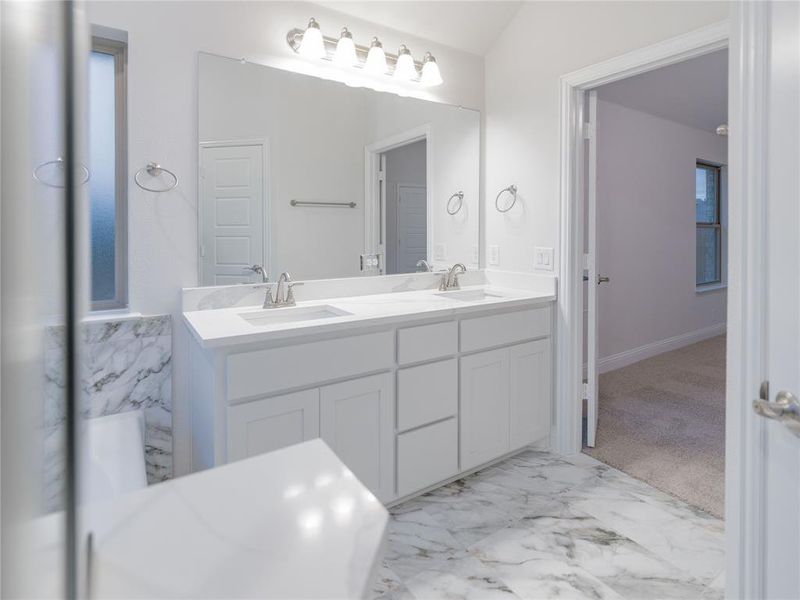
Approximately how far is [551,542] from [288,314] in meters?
1.33

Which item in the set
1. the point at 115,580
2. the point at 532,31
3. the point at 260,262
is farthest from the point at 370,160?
the point at 115,580

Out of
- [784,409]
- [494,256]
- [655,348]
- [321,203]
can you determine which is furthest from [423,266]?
[655,348]

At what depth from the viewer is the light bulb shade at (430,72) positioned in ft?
7.89

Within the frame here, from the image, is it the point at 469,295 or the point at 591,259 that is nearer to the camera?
the point at 591,259

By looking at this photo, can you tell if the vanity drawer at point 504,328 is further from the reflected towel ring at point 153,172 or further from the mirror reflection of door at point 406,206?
the reflected towel ring at point 153,172

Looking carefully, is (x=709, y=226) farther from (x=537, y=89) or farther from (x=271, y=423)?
(x=271, y=423)

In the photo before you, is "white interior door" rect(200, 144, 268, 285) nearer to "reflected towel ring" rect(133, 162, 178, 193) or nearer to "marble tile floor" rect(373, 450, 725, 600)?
"reflected towel ring" rect(133, 162, 178, 193)

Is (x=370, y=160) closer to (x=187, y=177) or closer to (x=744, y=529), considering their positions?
(x=187, y=177)

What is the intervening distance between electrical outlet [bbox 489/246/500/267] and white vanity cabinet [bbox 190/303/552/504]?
0.44 meters

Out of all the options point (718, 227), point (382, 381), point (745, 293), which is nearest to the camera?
point (745, 293)

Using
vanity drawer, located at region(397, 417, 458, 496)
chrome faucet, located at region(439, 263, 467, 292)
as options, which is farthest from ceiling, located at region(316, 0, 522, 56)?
vanity drawer, located at region(397, 417, 458, 496)

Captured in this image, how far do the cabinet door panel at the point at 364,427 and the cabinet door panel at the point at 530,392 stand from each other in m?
0.72

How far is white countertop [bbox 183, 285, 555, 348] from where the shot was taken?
1.50 meters

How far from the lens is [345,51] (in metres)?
2.14
